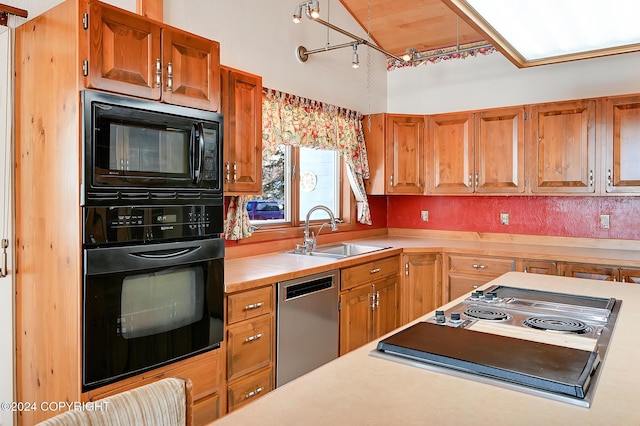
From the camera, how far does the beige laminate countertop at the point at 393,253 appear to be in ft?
9.18

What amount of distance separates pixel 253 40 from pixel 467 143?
6.78 feet

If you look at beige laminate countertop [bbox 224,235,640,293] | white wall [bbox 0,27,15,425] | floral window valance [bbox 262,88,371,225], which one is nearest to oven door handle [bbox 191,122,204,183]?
beige laminate countertop [bbox 224,235,640,293]

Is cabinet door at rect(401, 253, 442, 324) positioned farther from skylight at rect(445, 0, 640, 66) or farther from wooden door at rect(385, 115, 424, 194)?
skylight at rect(445, 0, 640, 66)

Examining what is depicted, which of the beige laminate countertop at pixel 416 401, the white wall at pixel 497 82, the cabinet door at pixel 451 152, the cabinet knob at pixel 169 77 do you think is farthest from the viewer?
the cabinet door at pixel 451 152

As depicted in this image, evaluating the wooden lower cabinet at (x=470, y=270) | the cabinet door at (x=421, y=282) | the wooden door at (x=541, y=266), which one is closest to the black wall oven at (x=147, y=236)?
the cabinet door at (x=421, y=282)

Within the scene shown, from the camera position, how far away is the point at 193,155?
2.34 m

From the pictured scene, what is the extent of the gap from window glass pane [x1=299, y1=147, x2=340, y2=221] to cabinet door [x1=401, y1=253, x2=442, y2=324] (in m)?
0.90

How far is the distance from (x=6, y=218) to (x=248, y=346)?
4.49 ft

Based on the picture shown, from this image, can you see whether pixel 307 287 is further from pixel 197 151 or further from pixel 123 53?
pixel 123 53

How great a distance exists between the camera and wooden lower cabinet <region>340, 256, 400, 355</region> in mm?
3447

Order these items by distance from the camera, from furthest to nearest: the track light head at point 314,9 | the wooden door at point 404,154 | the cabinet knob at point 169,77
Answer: the wooden door at point 404,154, the track light head at point 314,9, the cabinet knob at point 169,77

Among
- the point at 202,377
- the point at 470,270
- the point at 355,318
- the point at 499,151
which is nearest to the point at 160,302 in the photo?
the point at 202,377

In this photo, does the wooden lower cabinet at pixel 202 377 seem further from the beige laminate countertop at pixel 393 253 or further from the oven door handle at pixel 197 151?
the oven door handle at pixel 197 151

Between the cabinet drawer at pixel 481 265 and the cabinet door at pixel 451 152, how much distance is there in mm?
649
